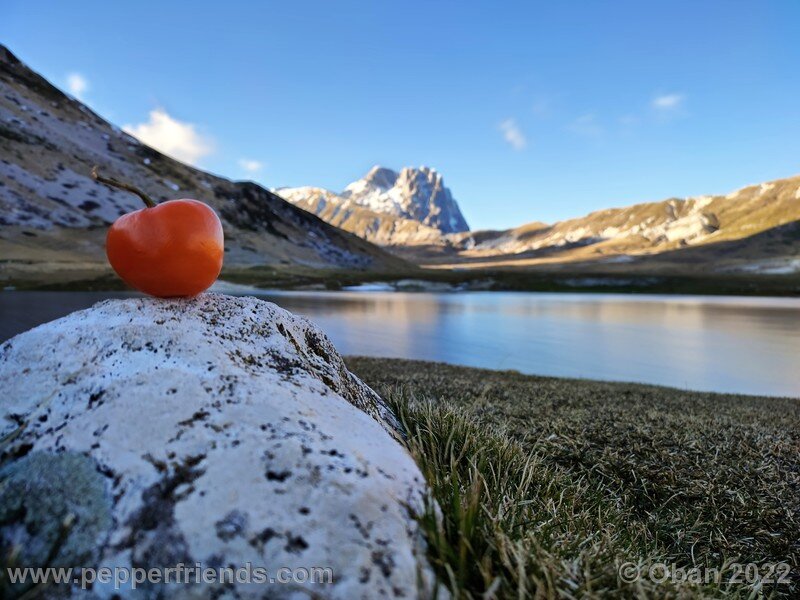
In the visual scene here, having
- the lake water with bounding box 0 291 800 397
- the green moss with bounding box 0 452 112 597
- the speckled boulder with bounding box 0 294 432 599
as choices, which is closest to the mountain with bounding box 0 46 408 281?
the lake water with bounding box 0 291 800 397

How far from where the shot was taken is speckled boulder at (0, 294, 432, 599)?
5.50ft

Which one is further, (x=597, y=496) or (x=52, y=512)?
(x=597, y=496)

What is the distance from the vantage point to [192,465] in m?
1.93

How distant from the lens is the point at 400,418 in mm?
4121

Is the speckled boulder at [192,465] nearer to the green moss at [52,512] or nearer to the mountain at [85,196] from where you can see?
the green moss at [52,512]

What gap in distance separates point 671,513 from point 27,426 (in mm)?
5244

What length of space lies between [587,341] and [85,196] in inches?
4534

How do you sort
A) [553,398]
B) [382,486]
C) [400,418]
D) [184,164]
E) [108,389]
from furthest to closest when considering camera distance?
[184,164] < [553,398] < [400,418] < [108,389] < [382,486]

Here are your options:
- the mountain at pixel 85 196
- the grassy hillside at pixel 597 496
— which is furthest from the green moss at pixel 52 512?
the mountain at pixel 85 196

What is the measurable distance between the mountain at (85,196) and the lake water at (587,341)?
1906 inches


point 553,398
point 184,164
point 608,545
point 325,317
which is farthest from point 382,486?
point 184,164

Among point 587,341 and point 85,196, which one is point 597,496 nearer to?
point 587,341

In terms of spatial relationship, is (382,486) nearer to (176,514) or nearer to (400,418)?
(176,514)

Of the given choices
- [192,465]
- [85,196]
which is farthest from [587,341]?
[85,196]
